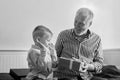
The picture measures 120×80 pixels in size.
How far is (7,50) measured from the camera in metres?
3.47

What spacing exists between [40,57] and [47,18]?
92.3 inches

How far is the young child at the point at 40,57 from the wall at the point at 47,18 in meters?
2.04

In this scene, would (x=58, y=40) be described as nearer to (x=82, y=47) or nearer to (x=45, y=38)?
(x=82, y=47)

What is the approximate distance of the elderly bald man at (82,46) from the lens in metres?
1.71

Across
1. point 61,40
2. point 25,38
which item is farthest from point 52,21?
point 61,40

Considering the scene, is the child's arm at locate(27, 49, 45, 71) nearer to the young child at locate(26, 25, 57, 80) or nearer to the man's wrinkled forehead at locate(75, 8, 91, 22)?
the young child at locate(26, 25, 57, 80)

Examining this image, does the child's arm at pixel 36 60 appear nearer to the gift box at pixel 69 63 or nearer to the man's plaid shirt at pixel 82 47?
the gift box at pixel 69 63

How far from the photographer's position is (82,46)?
1780 millimetres

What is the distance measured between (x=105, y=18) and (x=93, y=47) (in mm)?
2602

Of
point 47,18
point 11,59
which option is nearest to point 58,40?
point 11,59

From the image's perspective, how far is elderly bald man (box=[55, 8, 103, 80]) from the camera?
5.60ft

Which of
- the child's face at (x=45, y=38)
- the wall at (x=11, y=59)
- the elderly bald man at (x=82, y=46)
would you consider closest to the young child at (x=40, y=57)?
the child's face at (x=45, y=38)

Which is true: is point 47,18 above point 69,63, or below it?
above

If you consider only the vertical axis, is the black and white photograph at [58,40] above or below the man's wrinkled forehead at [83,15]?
below
